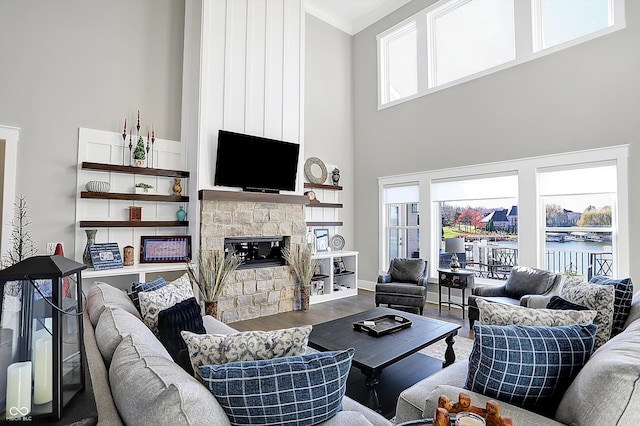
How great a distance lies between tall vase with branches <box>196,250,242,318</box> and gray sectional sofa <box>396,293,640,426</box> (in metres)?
3.12

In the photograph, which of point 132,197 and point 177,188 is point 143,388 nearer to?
point 132,197

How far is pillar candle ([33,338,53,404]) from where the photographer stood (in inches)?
38.8

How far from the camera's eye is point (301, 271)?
523 cm

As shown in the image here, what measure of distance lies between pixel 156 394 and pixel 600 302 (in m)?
2.57

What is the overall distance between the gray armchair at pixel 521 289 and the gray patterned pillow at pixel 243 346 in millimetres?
3013

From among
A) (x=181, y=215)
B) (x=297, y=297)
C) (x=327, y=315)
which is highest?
(x=181, y=215)

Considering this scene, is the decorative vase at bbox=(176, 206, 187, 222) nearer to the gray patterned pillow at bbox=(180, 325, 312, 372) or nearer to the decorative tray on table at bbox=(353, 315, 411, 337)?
the decorative tray on table at bbox=(353, 315, 411, 337)

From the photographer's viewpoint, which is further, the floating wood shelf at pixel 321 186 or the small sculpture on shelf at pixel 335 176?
the small sculpture on shelf at pixel 335 176

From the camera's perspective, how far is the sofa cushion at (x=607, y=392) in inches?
40.6

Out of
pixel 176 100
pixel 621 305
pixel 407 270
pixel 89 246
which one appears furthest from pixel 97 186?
pixel 621 305

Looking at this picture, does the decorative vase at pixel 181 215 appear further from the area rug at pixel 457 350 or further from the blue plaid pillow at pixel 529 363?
the blue plaid pillow at pixel 529 363

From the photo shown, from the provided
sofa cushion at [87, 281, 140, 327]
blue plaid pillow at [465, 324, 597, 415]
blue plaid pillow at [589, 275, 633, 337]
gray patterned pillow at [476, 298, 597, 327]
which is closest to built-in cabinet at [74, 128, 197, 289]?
sofa cushion at [87, 281, 140, 327]

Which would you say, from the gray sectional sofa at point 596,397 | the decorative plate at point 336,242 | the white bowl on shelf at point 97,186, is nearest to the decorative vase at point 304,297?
the decorative plate at point 336,242

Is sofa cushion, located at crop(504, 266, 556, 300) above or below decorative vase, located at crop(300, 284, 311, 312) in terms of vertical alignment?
above
